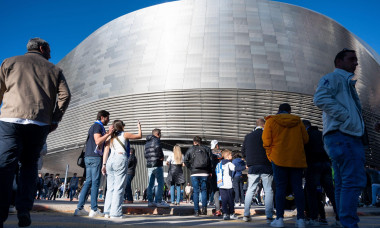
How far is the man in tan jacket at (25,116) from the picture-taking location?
281cm

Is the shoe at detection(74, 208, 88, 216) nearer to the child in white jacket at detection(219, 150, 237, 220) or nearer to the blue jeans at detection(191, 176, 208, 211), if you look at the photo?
the blue jeans at detection(191, 176, 208, 211)

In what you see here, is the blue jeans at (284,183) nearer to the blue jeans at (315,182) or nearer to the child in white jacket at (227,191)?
the blue jeans at (315,182)

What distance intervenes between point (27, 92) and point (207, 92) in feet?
64.2

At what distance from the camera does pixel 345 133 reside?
302cm

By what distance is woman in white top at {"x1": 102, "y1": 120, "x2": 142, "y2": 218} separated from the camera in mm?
4844

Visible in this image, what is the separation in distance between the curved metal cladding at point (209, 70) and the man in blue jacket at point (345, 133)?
1885 centimetres

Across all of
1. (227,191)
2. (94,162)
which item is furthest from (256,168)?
(94,162)

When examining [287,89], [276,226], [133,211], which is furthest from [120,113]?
[276,226]

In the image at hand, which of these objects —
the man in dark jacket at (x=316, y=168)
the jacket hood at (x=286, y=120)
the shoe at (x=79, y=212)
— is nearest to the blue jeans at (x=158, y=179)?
the shoe at (x=79, y=212)

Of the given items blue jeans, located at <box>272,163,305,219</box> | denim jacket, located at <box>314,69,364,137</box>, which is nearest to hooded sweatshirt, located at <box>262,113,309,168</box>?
blue jeans, located at <box>272,163,305,219</box>

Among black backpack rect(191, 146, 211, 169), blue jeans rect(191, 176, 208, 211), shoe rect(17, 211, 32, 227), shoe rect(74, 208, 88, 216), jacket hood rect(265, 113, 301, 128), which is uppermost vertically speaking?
jacket hood rect(265, 113, 301, 128)

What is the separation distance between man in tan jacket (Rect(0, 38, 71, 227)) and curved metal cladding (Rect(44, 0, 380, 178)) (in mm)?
19140

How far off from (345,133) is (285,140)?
4.56 ft

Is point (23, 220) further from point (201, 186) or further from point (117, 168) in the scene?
point (201, 186)
